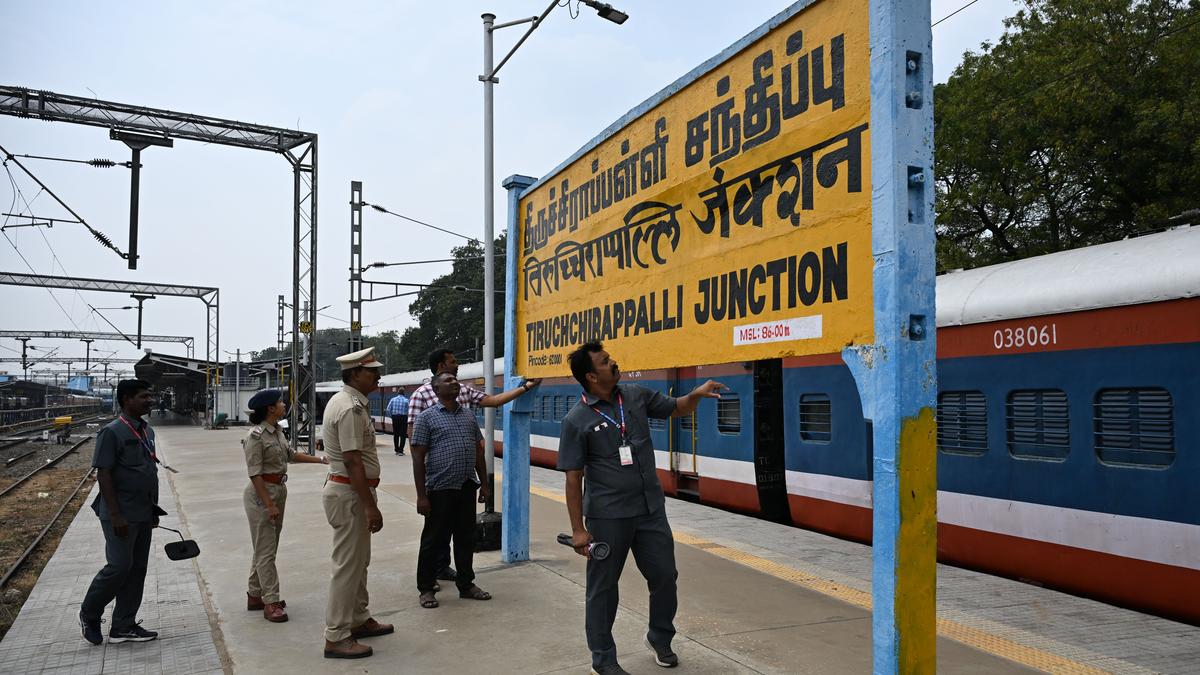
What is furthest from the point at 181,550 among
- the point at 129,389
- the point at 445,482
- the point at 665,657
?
the point at 665,657

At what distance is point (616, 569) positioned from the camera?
168 inches

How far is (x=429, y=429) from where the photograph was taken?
600 cm

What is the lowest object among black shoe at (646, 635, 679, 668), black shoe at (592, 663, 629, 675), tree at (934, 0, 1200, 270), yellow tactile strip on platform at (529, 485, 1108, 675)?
yellow tactile strip on platform at (529, 485, 1108, 675)

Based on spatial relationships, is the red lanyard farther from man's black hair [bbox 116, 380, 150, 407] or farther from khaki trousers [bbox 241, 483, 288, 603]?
khaki trousers [bbox 241, 483, 288, 603]

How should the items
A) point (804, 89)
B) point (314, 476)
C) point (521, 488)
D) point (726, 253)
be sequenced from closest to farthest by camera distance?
point (804, 89), point (726, 253), point (521, 488), point (314, 476)

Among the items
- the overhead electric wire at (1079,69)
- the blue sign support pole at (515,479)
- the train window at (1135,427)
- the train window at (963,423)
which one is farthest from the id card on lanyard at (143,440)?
the overhead electric wire at (1079,69)

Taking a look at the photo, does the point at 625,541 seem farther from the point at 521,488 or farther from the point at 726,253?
the point at 521,488

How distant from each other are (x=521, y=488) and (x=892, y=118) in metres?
4.93

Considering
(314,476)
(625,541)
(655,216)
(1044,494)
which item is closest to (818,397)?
(1044,494)

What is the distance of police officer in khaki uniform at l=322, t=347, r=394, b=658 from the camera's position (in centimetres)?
473

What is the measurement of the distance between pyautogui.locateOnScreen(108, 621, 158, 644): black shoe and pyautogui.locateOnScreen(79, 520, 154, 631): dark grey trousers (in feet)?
0.10

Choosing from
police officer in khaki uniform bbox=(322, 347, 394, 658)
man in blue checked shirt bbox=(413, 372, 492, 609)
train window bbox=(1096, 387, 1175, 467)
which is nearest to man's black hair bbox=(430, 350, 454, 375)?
man in blue checked shirt bbox=(413, 372, 492, 609)

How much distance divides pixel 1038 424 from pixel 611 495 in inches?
164

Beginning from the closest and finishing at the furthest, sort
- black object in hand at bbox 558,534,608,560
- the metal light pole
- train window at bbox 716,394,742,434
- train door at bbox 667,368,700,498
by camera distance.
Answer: black object in hand at bbox 558,534,608,560 < the metal light pole < train window at bbox 716,394,742,434 < train door at bbox 667,368,700,498
